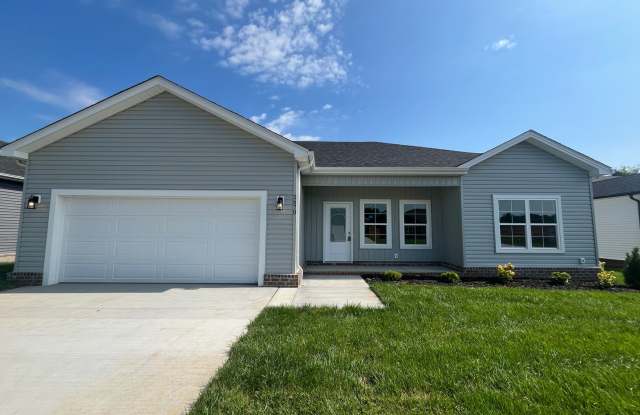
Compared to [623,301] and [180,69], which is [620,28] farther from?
[180,69]

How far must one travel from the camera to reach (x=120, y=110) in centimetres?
790

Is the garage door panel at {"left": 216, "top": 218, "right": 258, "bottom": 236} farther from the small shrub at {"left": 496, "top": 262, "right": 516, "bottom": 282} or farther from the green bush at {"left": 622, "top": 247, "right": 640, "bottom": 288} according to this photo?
the green bush at {"left": 622, "top": 247, "right": 640, "bottom": 288}

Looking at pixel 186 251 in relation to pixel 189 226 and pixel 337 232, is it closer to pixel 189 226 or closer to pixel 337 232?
pixel 189 226

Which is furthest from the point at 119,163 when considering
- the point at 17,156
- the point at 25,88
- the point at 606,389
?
the point at 606,389

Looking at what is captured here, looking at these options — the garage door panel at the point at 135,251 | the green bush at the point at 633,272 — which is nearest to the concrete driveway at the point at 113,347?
the garage door panel at the point at 135,251

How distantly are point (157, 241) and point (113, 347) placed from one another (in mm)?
4550

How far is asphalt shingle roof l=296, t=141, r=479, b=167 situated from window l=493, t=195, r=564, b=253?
2.03 meters

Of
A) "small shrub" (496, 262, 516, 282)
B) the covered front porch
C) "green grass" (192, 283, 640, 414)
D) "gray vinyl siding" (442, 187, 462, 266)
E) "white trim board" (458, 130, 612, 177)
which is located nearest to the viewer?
"green grass" (192, 283, 640, 414)

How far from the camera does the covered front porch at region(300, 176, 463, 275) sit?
11125mm

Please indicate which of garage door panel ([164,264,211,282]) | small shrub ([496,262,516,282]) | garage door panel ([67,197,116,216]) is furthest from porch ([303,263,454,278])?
garage door panel ([67,197,116,216])

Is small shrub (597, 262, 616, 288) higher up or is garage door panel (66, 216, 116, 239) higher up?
garage door panel (66, 216, 116, 239)

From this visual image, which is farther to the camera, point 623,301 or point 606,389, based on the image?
point 623,301

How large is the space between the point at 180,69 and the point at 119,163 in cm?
441

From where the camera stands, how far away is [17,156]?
7.64 meters
